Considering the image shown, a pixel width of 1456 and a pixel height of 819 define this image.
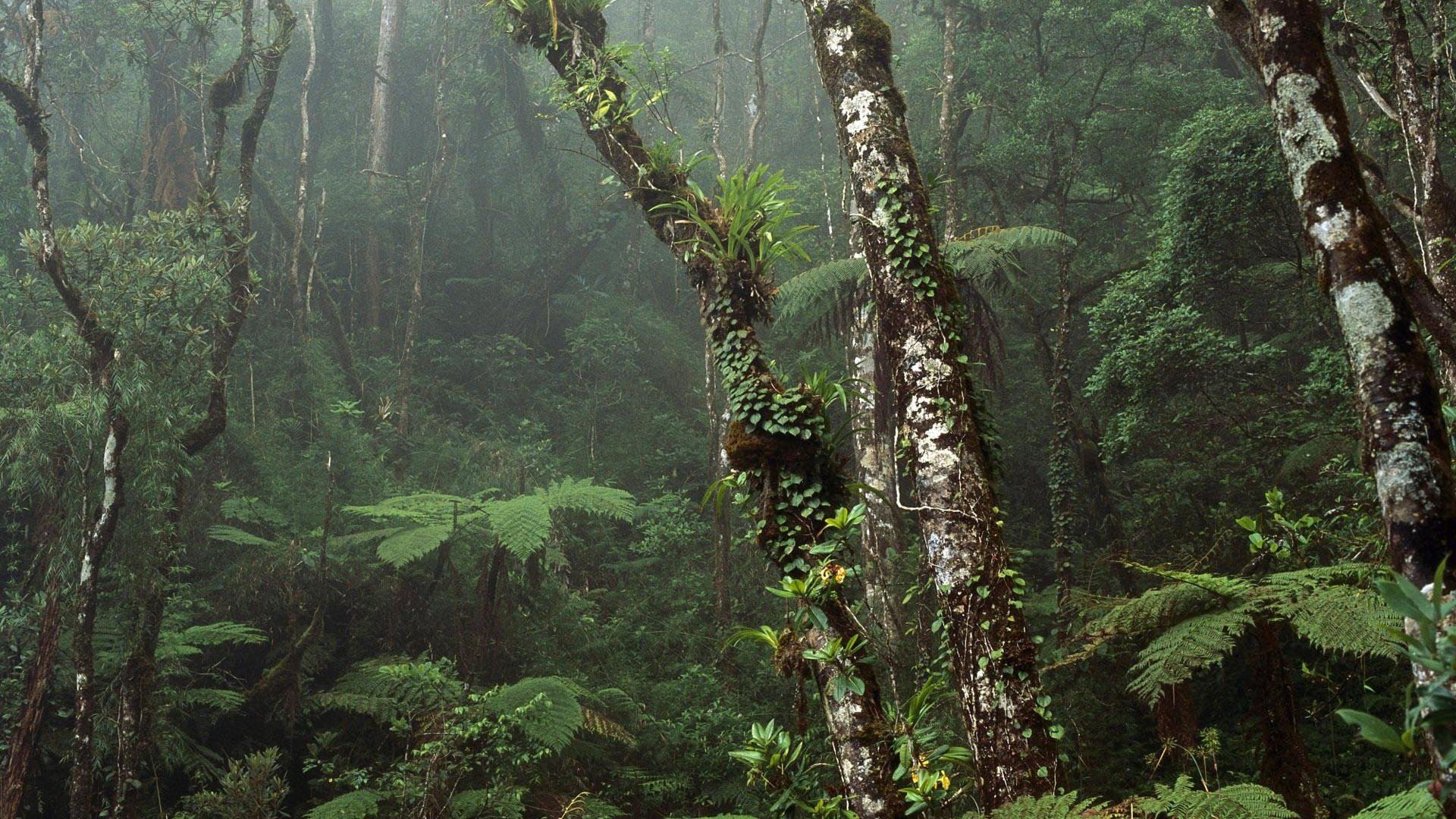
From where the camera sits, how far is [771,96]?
20438mm

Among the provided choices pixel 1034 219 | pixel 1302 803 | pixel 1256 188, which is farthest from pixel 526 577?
pixel 1034 219

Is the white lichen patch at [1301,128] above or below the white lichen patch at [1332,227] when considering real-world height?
above

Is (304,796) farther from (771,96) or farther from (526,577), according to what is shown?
(771,96)

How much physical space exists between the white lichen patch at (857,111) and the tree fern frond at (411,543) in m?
4.63

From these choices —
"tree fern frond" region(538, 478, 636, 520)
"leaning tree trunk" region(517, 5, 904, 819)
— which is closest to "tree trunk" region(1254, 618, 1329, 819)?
"leaning tree trunk" region(517, 5, 904, 819)

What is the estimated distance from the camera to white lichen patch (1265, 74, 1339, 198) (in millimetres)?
2672

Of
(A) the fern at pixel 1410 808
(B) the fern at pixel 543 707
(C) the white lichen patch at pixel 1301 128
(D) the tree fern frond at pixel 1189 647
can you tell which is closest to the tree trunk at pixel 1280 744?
(D) the tree fern frond at pixel 1189 647

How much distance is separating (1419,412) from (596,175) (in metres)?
16.1

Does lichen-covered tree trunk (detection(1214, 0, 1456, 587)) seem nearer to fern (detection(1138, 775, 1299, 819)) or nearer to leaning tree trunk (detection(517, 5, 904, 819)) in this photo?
fern (detection(1138, 775, 1299, 819))

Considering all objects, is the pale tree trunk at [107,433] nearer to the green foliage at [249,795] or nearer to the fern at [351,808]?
the green foliage at [249,795]

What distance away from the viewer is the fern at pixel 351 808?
16.0ft

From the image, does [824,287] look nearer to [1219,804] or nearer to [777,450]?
[777,450]

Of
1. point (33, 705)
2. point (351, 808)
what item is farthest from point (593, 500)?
point (33, 705)

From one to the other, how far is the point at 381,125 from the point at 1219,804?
54.0 ft
